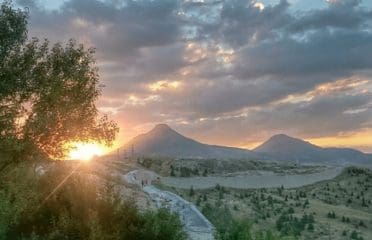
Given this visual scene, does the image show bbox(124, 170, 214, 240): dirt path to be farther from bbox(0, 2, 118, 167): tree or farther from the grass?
bbox(0, 2, 118, 167): tree

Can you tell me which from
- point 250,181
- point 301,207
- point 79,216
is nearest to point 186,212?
point 79,216

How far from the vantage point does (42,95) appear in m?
33.2

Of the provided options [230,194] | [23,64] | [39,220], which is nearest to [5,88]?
[23,64]

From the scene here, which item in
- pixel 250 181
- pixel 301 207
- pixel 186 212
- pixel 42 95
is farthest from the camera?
pixel 250 181

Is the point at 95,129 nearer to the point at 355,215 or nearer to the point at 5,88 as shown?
the point at 5,88

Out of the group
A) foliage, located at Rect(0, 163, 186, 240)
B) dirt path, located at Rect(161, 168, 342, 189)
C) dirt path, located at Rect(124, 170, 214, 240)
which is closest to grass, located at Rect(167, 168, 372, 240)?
dirt path, located at Rect(124, 170, 214, 240)

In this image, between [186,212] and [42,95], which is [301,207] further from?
[42,95]

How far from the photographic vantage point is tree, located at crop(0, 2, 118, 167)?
32.0 m

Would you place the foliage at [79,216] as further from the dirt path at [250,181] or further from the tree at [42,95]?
the dirt path at [250,181]

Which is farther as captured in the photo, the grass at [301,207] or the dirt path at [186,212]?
the grass at [301,207]

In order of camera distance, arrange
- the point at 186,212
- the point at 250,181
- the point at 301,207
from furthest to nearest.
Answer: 1. the point at 250,181
2. the point at 301,207
3. the point at 186,212

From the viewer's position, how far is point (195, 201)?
6869cm

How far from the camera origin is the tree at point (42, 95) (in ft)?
105

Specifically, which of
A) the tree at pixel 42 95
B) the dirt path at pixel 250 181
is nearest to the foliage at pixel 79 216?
the tree at pixel 42 95
